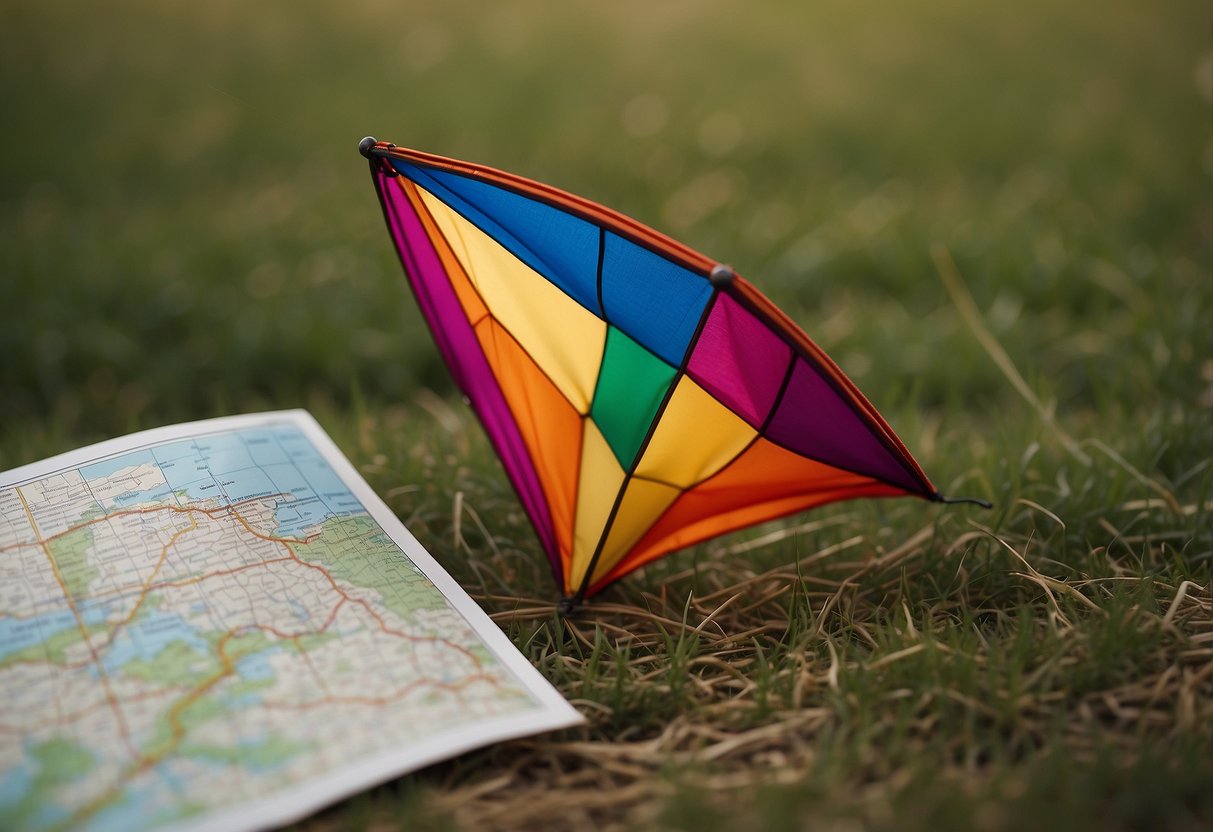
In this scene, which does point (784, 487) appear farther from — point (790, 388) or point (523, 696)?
point (523, 696)

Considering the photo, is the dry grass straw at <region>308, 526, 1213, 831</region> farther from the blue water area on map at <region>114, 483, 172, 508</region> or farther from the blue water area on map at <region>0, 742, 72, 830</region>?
the blue water area on map at <region>114, 483, 172, 508</region>

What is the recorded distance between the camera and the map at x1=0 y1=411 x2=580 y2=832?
1062 mm

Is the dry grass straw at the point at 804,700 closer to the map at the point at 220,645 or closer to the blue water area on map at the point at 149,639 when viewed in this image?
the map at the point at 220,645

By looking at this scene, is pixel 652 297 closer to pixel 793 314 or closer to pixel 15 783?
pixel 15 783

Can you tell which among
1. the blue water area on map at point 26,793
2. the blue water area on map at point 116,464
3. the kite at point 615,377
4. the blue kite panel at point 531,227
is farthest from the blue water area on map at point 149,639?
the blue kite panel at point 531,227

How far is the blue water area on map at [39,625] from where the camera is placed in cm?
121

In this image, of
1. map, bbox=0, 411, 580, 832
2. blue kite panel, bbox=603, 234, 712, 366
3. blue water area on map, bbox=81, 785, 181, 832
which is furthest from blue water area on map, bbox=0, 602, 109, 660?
blue kite panel, bbox=603, 234, 712, 366

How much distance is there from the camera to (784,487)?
1.42 metres

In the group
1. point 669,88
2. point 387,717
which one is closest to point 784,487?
point 387,717

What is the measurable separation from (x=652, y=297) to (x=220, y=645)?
2.16ft

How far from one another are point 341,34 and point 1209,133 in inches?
144

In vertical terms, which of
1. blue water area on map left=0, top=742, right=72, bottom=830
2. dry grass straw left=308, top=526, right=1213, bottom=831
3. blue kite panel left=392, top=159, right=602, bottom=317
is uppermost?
blue kite panel left=392, top=159, right=602, bottom=317

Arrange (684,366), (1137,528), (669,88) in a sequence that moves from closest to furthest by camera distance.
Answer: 1. (684,366)
2. (1137,528)
3. (669,88)

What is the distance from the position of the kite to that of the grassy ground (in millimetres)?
164
